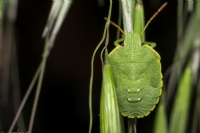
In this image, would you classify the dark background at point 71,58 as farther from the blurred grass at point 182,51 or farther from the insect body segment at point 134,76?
the insect body segment at point 134,76

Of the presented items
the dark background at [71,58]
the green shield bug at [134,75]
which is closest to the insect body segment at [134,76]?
the green shield bug at [134,75]

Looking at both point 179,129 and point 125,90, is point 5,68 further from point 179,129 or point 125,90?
point 179,129

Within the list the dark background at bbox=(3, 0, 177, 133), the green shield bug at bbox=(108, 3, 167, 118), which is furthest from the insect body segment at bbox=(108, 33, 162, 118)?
the dark background at bbox=(3, 0, 177, 133)

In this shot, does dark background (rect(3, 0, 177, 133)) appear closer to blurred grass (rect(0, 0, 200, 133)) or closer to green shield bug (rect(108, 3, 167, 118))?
blurred grass (rect(0, 0, 200, 133))

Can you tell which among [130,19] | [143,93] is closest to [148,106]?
[143,93]

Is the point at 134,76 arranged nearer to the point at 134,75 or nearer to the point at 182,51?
the point at 134,75

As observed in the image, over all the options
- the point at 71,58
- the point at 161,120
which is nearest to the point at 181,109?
the point at 161,120
